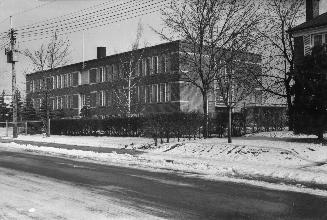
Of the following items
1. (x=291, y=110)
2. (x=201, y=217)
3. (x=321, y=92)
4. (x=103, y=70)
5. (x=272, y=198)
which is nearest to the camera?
(x=201, y=217)

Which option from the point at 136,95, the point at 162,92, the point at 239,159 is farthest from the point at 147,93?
the point at 239,159

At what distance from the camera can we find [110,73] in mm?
51906

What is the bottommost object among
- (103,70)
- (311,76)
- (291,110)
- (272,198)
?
(272,198)

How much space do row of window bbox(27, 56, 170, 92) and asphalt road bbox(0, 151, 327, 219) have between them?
1093 inches

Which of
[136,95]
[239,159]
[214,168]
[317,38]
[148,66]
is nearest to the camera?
[214,168]

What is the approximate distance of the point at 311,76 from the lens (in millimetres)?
18516

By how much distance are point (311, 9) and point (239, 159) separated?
926 inches

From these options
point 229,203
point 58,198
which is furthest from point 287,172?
point 58,198

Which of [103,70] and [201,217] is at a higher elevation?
[103,70]

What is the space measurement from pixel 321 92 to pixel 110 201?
1206 centimetres

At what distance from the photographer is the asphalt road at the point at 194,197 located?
300 inches

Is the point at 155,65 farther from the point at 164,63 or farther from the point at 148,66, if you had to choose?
the point at 164,63

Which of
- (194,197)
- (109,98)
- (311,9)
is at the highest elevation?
(311,9)

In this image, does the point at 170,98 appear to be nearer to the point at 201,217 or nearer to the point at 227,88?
the point at 227,88
